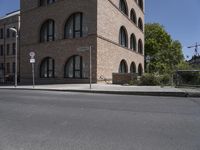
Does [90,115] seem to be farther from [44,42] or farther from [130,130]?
[44,42]

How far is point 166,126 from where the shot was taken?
23.1 feet

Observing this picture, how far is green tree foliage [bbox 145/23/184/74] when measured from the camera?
5825 cm

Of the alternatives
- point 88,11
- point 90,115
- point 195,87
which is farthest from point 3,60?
point 90,115

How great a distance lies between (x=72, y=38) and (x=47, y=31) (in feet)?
17.4

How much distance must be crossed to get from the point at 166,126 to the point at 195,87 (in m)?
13.6

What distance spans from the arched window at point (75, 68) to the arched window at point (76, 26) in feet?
8.34

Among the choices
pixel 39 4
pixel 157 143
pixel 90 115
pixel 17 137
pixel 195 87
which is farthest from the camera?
pixel 39 4

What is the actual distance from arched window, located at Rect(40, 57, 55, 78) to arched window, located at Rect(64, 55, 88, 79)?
93.9 inches

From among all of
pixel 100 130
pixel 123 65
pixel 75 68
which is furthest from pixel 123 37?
pixel 100 130

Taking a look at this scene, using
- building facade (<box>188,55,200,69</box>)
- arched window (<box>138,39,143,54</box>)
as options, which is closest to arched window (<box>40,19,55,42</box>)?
building facade (<box>188,55,200,69</box>)

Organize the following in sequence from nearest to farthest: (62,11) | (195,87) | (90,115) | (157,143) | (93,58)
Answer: (157,143)
(90,115)
(195,87)
(93,58)
(62,11)

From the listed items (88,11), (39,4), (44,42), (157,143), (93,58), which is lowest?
(157,143)

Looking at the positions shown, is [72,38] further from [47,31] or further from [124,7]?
[124,7]

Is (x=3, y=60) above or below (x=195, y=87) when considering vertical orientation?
above
